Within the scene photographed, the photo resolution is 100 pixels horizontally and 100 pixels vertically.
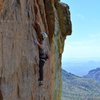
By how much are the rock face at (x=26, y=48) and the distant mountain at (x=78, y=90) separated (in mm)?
88478

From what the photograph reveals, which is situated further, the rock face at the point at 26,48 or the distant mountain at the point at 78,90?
the distant mountain at the point at 78,90

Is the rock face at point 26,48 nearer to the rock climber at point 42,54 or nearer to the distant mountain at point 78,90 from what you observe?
the rock climber at point 42,54

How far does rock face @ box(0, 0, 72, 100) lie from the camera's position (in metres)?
13.6

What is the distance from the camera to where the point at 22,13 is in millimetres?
14844

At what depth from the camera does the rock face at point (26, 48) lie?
13.6m

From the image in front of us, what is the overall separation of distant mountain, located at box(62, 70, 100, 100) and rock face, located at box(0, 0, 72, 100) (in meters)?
88.5

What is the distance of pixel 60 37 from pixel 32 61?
5.51m

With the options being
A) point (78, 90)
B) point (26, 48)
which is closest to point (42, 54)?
point (26, 48)

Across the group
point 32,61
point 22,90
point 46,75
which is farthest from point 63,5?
point 22,90

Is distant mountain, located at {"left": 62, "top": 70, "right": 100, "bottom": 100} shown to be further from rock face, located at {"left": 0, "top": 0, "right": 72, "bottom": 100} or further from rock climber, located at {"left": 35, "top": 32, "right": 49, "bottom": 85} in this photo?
rock climber, located at {"left": 35, "top": 32, "right": 49, "bottom": 85}

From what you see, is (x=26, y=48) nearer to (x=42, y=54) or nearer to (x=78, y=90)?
(x=42, y=54)

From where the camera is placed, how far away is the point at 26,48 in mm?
15430

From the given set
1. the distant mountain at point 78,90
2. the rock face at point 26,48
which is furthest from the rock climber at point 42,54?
the distant mountain at point 78,90

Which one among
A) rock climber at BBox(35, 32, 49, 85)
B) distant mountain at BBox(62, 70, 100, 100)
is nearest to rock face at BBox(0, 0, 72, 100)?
rock climber at BBox(35, 32, 49, 85)
